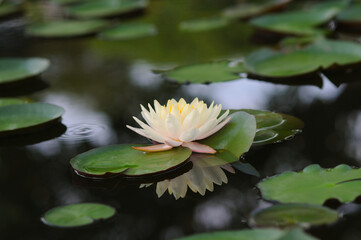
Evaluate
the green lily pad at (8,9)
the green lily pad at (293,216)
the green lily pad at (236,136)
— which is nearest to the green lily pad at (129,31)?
the green lily pad at (8,9)

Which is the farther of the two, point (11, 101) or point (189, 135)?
point (11, 101)

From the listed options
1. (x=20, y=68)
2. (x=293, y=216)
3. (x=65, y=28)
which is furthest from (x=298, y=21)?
(x=293, y=216)

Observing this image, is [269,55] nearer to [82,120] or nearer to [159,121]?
[82,120]

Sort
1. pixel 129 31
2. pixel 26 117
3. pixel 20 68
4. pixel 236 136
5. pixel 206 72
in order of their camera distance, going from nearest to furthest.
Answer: pixel 236 136
pixel 26 117
pixel 206 72
pixel 20 68
pixel 129 31

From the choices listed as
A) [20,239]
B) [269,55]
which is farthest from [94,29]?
[20,239]

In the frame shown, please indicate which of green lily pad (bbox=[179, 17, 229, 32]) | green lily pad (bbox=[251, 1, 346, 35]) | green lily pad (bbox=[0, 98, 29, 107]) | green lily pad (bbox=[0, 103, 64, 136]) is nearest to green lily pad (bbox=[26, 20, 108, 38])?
green lily pad (bbox=[179, 17, 229, 32])

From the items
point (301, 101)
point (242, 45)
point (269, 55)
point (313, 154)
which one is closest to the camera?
point (313, 154)

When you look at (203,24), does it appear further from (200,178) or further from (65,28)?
(200,178)

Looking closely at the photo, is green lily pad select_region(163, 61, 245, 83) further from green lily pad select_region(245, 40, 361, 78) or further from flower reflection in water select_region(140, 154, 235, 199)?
flower reflection in water select_region(140, 154, 235, 199)
